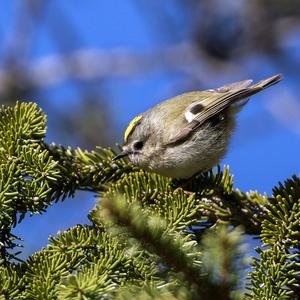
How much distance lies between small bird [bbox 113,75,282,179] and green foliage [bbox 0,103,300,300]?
16.5 inches

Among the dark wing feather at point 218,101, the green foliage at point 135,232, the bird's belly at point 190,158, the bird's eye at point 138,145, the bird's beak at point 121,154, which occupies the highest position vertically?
the dark wing feather at point 218,101

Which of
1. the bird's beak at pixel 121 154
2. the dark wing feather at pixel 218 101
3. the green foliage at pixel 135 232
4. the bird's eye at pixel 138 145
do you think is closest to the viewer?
the green foliage at pixel 135 232

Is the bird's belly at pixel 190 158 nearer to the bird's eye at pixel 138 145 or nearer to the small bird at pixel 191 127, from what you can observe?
the small bird at pixel 191 127

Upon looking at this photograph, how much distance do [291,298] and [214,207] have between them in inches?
19.4

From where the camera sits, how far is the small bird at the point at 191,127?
9.00 ft

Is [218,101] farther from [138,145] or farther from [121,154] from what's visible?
[121,154]

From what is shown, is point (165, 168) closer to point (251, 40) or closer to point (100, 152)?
point (100, 152)

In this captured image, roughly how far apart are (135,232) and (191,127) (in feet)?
6.75

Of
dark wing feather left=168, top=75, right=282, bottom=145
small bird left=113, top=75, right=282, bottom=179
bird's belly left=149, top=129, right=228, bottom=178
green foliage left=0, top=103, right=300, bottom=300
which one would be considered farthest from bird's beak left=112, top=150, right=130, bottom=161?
dark wing feather left=168, top=75, right=282, bottom=145

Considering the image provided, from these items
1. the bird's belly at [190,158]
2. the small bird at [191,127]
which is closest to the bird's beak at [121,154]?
the bird's belly at [190,158]

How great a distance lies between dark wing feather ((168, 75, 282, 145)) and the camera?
9.48 ft

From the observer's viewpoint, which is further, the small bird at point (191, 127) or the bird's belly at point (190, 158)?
the small bird at point (191, 127)

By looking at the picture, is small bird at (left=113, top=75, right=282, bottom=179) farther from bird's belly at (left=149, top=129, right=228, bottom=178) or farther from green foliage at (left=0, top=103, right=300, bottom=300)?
green foliage at (left=0, top=103, right=300, bottom=300)

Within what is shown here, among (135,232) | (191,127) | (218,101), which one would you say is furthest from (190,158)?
(135,232)
